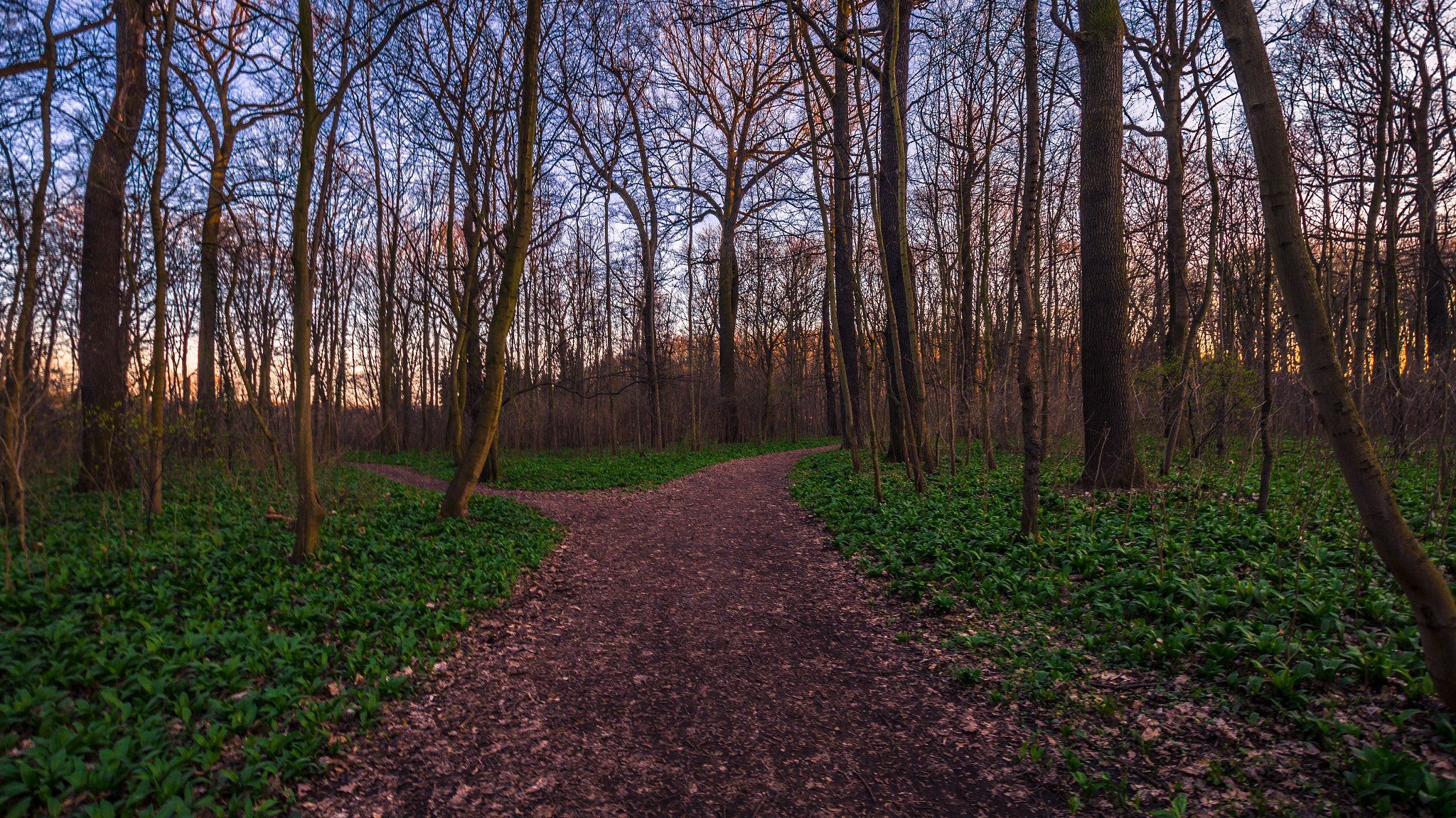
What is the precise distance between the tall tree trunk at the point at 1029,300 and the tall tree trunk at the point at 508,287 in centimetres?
609

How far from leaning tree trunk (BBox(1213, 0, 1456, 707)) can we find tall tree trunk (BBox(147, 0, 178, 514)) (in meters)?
8.60

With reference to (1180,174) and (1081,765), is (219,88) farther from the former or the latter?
(1180,174)

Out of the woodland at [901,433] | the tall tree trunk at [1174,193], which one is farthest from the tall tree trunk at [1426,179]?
the tall tree trunk at [1174,193]

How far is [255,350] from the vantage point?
42.4 feet

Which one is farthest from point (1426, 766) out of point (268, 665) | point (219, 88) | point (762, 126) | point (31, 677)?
point (762, 126)

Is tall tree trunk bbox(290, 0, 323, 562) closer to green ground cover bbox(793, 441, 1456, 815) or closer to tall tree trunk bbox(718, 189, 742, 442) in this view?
green ground cover bbox(793, 441, 1456, 815)

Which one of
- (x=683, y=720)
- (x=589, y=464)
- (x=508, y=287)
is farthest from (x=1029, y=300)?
(x=589, y=464)

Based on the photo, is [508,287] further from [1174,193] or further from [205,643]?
[1174,193]

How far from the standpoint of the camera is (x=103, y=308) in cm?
810

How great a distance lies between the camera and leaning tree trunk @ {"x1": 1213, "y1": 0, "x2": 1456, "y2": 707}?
2500mm

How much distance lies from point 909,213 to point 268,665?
55.2ft

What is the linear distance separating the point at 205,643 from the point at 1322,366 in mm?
6397

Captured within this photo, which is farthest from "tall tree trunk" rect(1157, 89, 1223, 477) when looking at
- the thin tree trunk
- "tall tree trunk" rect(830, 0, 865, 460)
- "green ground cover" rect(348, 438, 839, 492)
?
"green ground cover" rect(348, 438, 839, 492)

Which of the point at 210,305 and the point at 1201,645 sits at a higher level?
the point at 210,305
